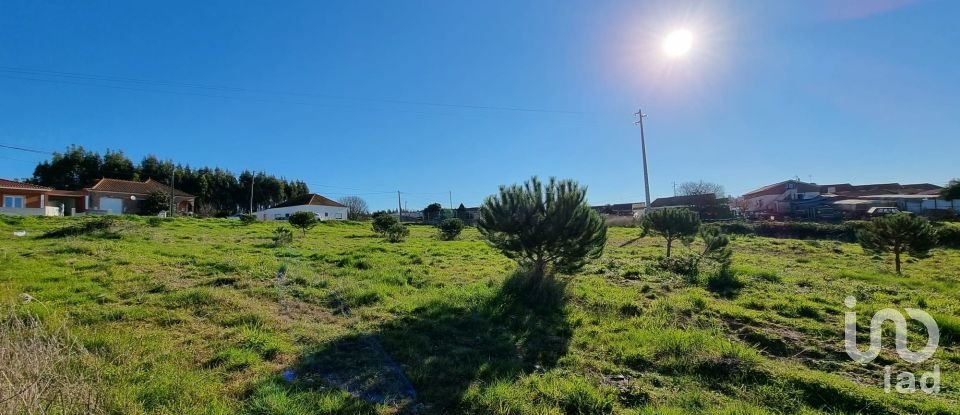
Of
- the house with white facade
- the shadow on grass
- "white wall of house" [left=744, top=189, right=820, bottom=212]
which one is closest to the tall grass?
the shadow on grass

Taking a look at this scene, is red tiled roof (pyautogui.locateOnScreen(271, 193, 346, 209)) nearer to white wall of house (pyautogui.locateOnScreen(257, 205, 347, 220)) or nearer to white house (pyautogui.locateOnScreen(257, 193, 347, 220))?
white house (pyautogui.locateOnScreen(257, 193, 347, 220))

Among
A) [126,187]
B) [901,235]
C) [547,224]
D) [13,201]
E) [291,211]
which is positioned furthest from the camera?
[291,211]

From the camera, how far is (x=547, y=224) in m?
7.16

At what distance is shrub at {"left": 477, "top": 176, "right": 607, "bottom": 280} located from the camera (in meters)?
7.19

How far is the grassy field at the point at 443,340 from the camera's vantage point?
3.30 m

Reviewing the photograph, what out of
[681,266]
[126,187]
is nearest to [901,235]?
[681,266]

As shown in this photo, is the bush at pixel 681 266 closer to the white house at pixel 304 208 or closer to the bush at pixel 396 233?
the bush at pixel 396 233

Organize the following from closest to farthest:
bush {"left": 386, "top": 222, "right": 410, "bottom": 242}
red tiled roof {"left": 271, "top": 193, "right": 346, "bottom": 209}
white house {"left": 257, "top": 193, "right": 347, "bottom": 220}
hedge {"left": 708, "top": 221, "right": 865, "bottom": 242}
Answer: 1. bush {"left": 386, "top": 222, "right": 410, "bottom": 242}
2. hedge {"left": 708, "top": 221, "right": 865, "bottom": 242}
3. white house {"left": 257, "top": 193, "right": 347, "bottom": 220}
4. red tiled roof {"left": 271, "top": 193, "right": 346, "bottom": 209}

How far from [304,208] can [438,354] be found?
47.2m

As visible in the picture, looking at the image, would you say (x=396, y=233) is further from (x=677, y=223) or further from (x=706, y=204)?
(x=706, y=204)

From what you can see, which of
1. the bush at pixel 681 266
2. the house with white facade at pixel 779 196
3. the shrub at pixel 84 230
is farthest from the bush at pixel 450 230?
the house with white facade at pixel 779 196

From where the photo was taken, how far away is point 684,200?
52781 mm

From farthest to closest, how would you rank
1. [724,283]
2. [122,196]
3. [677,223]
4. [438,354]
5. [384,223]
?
[122,196]
[384,223]
[677,223]
[724,283]
[438,354]

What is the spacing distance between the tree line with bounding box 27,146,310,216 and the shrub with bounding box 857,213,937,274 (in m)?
44.7
